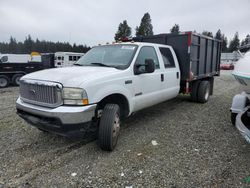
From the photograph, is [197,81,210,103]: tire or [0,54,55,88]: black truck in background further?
[0,54,55,88]: black truck in background

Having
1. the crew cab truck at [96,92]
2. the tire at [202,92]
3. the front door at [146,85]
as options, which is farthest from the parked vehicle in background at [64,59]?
the front door at [146,85]

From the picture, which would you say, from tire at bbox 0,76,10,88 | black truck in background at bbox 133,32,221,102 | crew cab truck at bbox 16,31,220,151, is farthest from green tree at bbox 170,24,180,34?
crew cab truck at bbox 16,31,220,151

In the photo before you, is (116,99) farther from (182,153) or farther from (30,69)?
(30,69)

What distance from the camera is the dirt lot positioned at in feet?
8.62

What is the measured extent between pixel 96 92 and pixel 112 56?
4.67ft

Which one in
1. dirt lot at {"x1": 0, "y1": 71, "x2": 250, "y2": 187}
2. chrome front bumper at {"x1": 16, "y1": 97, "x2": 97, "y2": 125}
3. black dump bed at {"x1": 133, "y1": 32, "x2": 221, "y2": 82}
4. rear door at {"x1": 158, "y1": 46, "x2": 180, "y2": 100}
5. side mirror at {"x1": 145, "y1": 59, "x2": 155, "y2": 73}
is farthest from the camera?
black dump bed at {"x1": 133, "y1": 32, "x2": 221, "y2": 82}

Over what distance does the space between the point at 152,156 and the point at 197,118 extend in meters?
2.62

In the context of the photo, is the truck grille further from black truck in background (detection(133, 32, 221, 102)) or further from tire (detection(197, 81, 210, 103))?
tire (detection(197, 81, 210, 103))

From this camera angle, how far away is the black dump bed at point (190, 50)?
574 cm

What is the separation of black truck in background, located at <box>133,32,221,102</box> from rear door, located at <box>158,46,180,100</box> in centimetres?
45

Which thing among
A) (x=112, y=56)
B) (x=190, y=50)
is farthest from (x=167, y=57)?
(x=112, y=56)

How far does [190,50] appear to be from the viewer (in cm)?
571

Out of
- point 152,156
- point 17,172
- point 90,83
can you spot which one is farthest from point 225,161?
point 17,172

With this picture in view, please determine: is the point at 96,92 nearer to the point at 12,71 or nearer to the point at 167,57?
the point at 167,57
